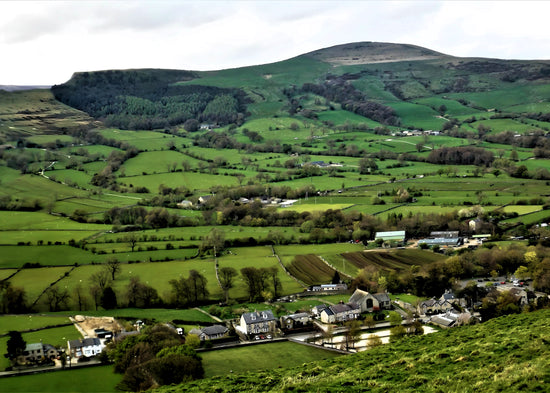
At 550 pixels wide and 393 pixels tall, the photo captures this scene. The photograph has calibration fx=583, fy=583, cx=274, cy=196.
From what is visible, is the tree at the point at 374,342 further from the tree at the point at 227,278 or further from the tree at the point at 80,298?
the tree at the point at 80,298

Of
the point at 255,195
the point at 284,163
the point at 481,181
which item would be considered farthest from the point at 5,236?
the point at 481,181

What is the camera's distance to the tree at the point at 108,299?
55250 mm

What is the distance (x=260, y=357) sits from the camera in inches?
1699

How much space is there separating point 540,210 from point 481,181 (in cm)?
2516

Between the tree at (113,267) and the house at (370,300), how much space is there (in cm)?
2530

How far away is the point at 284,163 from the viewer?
440 feet

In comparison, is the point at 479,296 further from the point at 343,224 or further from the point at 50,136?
the point at 50,136

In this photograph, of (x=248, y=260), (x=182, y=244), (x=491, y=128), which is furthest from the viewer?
(x=491, y=128)

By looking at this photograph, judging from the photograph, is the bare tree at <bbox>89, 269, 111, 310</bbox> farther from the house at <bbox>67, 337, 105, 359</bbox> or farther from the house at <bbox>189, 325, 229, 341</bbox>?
the house at <bbox>189, 325, 229, 341</bbox>

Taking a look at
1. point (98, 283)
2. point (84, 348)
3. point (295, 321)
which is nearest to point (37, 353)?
point (84, 348)

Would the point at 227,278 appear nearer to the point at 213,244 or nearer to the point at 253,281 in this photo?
the point at 253,281

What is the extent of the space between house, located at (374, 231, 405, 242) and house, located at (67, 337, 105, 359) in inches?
1748

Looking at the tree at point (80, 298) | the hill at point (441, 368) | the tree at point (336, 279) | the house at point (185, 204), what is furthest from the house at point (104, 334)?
the house at point (185, 204)

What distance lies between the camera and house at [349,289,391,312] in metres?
55.2
